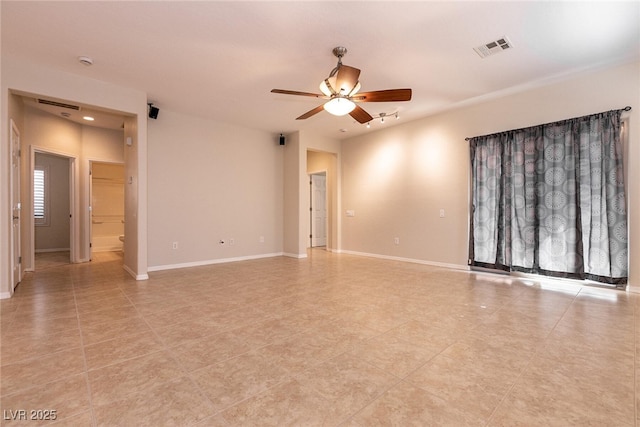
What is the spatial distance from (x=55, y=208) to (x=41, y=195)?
41cm

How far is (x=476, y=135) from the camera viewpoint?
4.90 meters

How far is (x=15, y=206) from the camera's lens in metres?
3.83

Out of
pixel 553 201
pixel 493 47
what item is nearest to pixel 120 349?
pixel 493 47

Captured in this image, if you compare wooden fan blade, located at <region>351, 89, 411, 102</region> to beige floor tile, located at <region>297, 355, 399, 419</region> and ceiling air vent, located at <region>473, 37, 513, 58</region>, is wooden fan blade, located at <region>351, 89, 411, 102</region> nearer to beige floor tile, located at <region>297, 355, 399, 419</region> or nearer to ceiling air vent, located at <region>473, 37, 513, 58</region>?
ceiling air vent, located at <region>473, 37, 513, 58</region>

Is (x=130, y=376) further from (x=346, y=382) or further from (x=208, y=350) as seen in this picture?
(x=346, y=382)

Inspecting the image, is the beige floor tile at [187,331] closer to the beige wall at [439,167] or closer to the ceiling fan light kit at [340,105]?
the ceiling fan light kit at [340,105]

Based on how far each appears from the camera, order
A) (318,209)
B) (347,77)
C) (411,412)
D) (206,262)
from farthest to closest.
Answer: (318,209) → (206,262) → (347,77) → (411,412)

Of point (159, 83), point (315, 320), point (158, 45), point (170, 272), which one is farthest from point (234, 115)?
point (315, 320)

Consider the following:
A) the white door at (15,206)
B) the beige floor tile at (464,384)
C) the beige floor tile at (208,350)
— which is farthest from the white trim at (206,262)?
the beige floor tile at (464,384)

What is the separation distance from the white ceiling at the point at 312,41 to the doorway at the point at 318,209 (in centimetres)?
410

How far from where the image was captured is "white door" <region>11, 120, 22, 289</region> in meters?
3.63

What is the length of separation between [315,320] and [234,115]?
166 inches

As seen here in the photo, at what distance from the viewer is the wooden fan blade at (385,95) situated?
3.06m

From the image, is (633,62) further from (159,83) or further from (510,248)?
(159,83)
